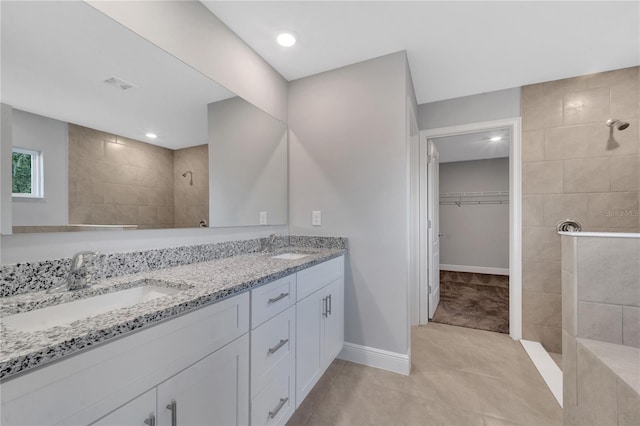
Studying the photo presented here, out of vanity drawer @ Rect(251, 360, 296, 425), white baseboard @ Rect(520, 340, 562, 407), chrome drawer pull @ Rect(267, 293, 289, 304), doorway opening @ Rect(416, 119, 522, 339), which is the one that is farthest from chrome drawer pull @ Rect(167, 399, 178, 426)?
doorway opening @ Rect(416, 119, 522, 339)

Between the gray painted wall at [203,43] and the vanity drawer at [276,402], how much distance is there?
1743 millimetres

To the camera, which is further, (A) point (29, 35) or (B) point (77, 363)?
(A) point (29, 35)

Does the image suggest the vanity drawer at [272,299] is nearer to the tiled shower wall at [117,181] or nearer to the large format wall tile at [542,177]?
the tiled shower wall at [117,181]

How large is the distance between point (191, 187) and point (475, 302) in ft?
12.0

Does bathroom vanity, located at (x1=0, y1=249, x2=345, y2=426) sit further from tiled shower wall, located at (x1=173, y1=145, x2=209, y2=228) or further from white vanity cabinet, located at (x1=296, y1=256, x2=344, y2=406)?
tiled shower wall, located at (x1=173, y1=145, x2=209, y2=228)

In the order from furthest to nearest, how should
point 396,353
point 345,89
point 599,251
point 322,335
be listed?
1. point 345,89
2. point 396,353
3. point 322,335
4. point 599,251

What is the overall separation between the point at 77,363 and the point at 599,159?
3.42 meters

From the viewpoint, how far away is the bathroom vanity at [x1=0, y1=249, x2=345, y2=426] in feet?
1.83

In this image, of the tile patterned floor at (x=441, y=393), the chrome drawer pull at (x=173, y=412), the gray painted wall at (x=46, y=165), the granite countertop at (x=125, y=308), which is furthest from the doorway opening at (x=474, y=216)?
the gray painted wall at (x=46, y=165)

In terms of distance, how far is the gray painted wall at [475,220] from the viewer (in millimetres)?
5004

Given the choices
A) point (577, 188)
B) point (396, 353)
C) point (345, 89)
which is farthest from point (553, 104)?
point (396, 353)

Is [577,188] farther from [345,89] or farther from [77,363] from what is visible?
[77,363]

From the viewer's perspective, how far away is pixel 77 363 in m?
0.60

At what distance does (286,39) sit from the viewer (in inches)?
71.1
